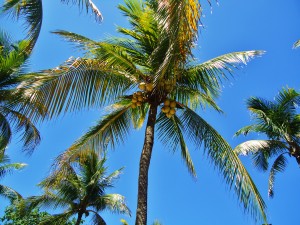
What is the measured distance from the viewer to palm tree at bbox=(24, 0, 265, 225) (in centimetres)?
671

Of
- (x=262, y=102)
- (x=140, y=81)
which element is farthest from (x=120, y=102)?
(x=262, y=102)

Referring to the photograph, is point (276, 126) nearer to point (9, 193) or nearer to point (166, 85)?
point (166, 85)

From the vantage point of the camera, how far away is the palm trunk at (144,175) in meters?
6.60

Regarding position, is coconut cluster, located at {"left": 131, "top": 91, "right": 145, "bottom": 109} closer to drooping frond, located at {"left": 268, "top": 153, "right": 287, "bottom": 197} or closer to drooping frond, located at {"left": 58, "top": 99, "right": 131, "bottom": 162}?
drooping frond, located at {"left": 58, "top": 99, "right": 131, "bottom": 162}

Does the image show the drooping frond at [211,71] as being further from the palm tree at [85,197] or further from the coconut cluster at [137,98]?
the palm tree at [85,197]

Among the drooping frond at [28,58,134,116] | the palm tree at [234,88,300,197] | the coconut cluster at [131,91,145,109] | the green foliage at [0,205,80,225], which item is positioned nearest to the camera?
the drooping frond at [28,58,134,116]

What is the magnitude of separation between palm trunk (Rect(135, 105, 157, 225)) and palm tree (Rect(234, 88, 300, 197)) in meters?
6.94

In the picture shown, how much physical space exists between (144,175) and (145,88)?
1811 millimetres

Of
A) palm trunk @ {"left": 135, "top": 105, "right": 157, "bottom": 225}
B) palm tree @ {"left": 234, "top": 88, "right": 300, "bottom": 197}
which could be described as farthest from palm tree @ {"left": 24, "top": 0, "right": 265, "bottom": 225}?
palm tree @ {"left": 234, "top": 88, "right": 300, "bottom": 197}

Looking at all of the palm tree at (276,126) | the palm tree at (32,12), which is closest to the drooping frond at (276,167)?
the palm tree at (276,126)

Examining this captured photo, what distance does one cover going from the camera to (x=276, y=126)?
1366 cm

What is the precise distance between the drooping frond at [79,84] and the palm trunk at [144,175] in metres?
0.94

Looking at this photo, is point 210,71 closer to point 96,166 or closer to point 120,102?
point 120,102

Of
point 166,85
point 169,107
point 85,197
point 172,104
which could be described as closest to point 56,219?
point 85,197
